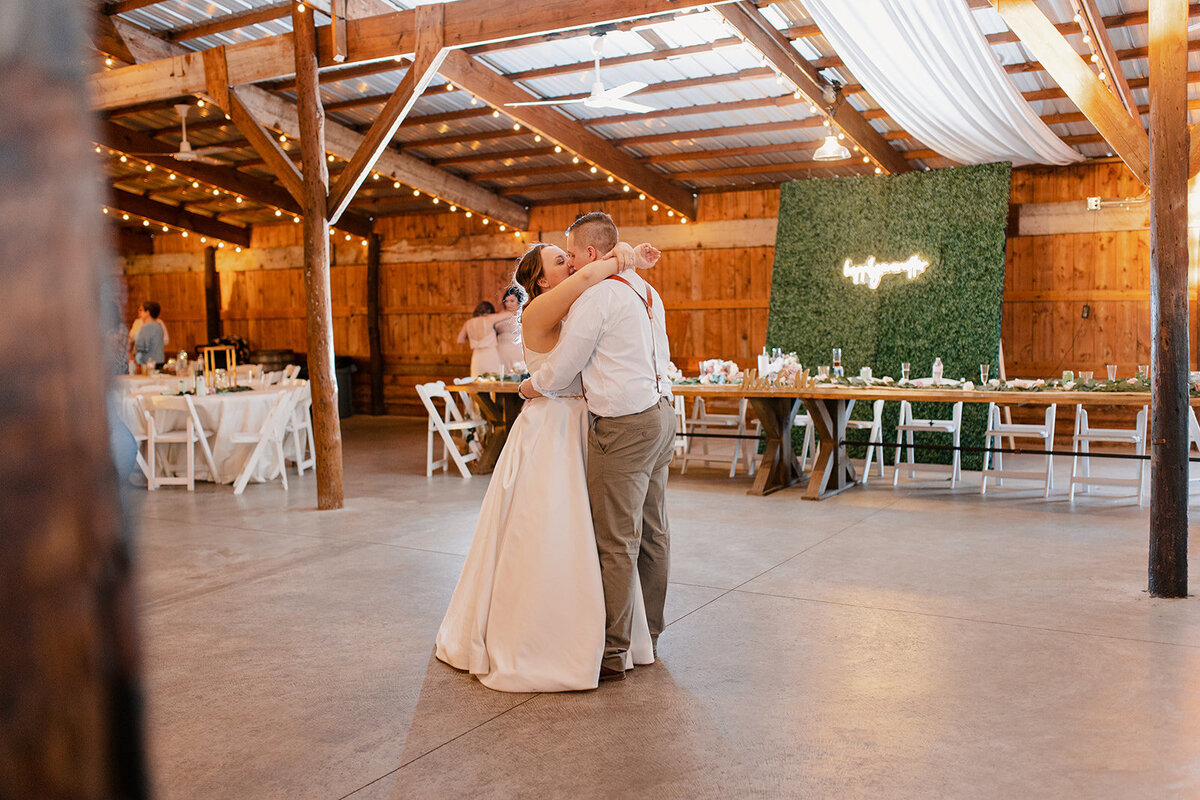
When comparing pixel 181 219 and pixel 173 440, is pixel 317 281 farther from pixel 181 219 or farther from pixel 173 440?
Result: pixel 181 219

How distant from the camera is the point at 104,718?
513 mm

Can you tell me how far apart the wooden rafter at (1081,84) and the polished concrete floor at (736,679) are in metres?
2.18

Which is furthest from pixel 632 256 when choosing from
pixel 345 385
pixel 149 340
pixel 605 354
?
pixel 345 385

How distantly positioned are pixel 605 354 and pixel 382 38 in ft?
15.4

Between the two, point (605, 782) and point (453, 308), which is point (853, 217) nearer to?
point (453, 308)

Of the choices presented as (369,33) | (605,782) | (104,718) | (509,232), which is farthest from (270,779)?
(509,232)

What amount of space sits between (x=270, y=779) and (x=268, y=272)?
1435cm

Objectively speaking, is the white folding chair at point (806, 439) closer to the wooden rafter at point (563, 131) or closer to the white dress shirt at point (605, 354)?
the wooden rafter at point (563, 131)

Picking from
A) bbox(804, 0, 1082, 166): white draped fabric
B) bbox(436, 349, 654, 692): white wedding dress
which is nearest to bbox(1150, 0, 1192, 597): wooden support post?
bbox(804, 0, 1082, 166): white draped fabric

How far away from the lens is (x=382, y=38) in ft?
22.8

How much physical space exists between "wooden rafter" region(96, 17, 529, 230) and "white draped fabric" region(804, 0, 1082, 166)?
4756 mm

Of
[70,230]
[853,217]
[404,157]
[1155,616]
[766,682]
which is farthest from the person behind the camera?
[404,157]

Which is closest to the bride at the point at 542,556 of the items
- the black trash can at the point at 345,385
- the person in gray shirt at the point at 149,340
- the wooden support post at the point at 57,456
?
the wooden support post at the point at 57,456

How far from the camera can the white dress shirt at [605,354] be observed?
329 centimetres
